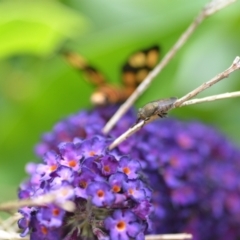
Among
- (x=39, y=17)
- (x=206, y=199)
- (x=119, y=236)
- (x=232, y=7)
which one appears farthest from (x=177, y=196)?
(x=232, y=7)

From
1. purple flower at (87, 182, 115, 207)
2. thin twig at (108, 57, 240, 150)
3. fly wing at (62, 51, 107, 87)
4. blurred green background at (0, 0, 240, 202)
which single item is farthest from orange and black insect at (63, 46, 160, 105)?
purple flower at (87, 182, 115, 207)

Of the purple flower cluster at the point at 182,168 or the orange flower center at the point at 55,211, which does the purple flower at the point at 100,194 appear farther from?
the purple flower cluster at the point at 182,168

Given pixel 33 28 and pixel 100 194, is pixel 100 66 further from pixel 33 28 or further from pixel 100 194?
pixel 100 194

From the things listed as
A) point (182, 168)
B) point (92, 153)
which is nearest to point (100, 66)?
point (182, 168)

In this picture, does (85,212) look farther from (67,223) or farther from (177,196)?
(177,196)

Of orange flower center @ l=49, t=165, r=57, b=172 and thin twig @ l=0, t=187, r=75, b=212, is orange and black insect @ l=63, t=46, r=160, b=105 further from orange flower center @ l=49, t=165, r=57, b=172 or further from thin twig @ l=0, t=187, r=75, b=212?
thin twig @ l=0, t=187, r=75, b=212
